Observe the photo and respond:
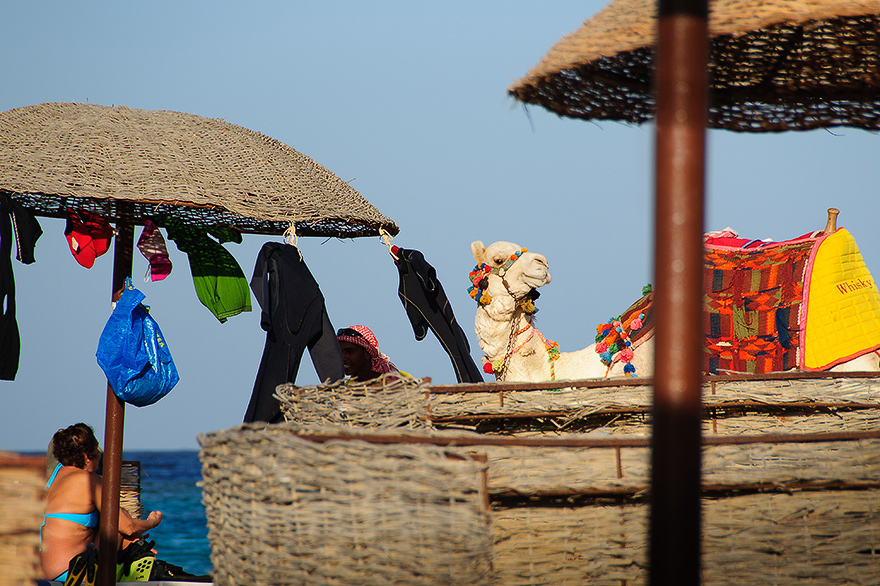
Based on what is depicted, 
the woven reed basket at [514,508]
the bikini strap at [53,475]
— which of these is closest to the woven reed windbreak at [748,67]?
the woven reed basket at [514,508]

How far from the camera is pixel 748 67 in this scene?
3.73m

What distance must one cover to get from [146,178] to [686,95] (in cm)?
321

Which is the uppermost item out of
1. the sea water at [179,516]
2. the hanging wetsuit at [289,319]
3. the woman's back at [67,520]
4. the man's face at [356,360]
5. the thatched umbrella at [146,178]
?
the thatched umbrella at [146,178]

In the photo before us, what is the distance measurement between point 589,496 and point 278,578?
3.26 feet

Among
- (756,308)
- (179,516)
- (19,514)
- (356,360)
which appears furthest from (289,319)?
(179,516)

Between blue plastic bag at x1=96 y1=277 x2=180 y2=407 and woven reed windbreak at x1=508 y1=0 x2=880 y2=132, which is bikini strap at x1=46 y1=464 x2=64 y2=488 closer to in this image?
blue plastic bag at x1=96 y1=277 x2=180 y2=407

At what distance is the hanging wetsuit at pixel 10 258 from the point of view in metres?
4.57

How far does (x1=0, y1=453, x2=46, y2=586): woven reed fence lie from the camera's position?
2711 mm

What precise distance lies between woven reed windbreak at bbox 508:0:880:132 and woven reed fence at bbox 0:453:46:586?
2.09 metres

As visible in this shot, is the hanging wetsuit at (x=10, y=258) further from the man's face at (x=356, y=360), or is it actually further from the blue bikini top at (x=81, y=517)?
the man's face at (x=356, y=360)

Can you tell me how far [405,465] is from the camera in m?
2.70

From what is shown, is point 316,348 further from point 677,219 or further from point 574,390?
point 677,219

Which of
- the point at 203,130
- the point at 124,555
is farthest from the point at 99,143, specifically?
the point at 124,555

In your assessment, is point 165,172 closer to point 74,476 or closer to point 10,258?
point 10,258
